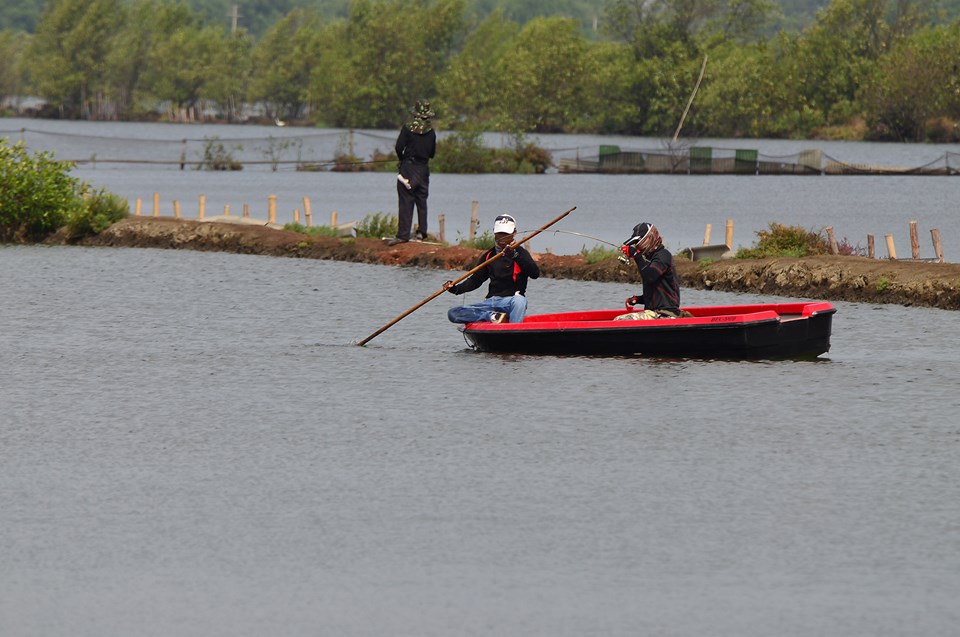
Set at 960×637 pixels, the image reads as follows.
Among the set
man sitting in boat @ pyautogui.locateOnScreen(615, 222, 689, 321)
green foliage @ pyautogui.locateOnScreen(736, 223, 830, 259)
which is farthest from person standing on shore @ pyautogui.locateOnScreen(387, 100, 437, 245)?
man sitting in boat @ pyautogui.locateOnScreen(615, 222, 689, 321)

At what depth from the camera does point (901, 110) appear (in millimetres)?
110938

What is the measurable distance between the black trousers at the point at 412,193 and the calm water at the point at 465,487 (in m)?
8.86

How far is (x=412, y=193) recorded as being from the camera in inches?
1351

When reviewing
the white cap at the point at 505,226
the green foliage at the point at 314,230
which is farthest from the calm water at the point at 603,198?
the white cap at the point at 505,226

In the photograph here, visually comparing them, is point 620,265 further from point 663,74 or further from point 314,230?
point 663,74

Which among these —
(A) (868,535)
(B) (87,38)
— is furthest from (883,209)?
(B) (87,38)

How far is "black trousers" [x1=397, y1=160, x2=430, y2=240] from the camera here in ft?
111

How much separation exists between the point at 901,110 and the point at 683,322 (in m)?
94.6

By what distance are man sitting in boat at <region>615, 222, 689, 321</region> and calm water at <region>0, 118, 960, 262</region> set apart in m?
18.0

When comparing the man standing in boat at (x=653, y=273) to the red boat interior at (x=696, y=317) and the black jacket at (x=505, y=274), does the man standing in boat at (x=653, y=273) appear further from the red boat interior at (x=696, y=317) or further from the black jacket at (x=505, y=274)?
the black jacket at (x=505, y=274)

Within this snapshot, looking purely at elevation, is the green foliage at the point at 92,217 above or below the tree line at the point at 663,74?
below

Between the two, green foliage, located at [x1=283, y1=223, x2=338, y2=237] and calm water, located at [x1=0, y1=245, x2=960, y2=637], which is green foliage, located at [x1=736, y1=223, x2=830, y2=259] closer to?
calm water, located at [x1=0, y1=245, x2=960, y2=637]

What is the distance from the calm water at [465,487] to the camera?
37.1 feet

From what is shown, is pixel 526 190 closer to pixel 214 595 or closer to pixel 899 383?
pixel 899 383
